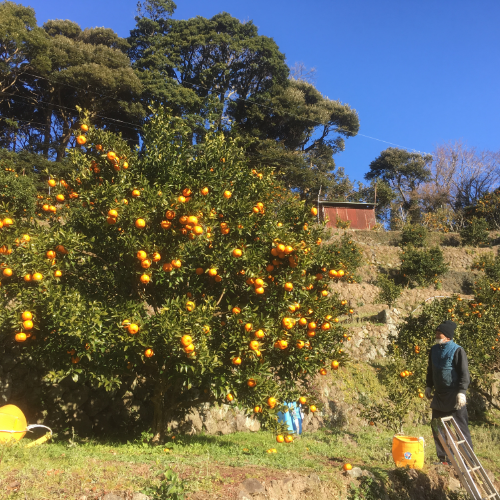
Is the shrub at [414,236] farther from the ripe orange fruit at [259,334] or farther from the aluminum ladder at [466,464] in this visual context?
the ripe orange fruit at [259,334]

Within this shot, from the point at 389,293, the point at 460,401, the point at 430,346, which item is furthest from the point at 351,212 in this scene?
the point at 460,401

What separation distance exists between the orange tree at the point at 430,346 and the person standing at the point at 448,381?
1459 millimetres

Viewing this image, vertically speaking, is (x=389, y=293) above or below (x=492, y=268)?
below

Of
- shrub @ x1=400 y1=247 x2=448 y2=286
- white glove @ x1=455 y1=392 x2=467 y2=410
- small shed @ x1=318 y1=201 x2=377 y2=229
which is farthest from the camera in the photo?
small shed @ x1=318 y1=201 x2=377 y2=229

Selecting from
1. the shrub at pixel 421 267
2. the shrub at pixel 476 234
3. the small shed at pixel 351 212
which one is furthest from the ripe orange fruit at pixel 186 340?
the shrub at pixel 476 234

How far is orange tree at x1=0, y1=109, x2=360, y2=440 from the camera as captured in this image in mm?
4195

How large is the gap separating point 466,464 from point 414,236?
1865 centimetres

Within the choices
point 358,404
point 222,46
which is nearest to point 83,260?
point 358,404

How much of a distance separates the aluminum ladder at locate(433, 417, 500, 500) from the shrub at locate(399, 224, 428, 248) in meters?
18.0

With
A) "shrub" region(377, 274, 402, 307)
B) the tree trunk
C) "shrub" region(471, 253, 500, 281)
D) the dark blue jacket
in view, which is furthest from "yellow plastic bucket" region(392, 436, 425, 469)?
"shrub" region(471, 253, 500, 281)

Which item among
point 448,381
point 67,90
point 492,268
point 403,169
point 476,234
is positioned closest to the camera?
point 448,381

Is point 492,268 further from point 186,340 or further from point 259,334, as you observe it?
point 186,340

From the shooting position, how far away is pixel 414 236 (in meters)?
21.5

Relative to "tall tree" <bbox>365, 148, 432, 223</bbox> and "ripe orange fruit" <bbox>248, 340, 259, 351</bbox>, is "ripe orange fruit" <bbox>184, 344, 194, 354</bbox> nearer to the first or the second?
"ripe orange fruit" <bbox>248, 340, 259, 351</bbox>
